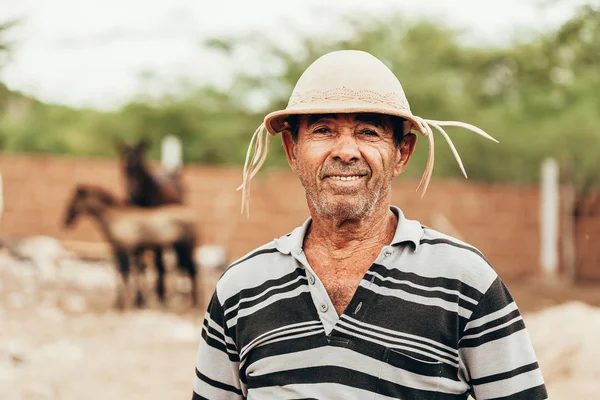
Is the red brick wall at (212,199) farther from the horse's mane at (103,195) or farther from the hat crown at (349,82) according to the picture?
the hat crown at (349,82)

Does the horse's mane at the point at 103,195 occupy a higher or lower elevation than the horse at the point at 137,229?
higher

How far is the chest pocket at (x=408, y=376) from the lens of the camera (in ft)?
5.72

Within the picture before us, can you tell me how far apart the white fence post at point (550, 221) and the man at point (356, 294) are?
13798 millimetres

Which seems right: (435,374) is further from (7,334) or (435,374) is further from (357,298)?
(7,334)

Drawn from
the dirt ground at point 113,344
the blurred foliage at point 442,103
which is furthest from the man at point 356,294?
the blurred foliage at point 442,103

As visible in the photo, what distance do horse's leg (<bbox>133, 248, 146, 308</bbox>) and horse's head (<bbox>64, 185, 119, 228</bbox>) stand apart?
27.4 inches

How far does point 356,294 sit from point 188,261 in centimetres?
886

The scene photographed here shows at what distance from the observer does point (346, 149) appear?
6.23ft

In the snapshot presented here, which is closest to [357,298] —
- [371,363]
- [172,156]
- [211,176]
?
[371,363]

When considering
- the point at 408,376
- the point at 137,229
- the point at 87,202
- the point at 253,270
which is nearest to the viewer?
the point at 408,376

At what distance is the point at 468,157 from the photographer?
61.3 ft

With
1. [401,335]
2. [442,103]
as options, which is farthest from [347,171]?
[442,103]

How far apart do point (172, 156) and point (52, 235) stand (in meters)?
3.16

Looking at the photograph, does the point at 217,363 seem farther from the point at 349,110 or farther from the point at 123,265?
the point at 123,265
